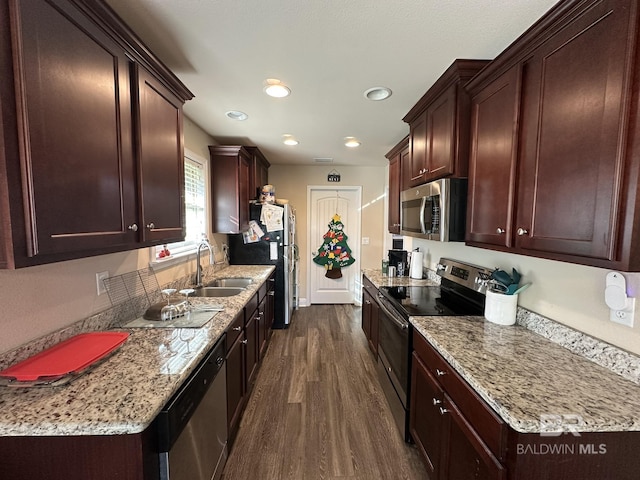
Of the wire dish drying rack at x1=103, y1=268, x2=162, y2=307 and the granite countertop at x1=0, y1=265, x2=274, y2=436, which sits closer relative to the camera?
the granite countertop at x1=0, y1=265, x2=274, y2=436

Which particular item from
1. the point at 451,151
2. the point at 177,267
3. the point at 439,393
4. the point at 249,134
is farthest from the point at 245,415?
the point at 249,134

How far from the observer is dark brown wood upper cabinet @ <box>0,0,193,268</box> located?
0.77 m

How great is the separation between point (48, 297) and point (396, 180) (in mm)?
3053

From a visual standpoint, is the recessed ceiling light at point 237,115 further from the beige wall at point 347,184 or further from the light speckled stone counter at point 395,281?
the beige wall at point 347,184

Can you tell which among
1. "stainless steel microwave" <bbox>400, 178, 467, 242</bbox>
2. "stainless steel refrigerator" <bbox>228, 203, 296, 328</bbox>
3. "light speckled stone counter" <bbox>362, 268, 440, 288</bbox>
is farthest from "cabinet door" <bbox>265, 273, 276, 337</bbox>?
"stainless steel microwave" <bbox>400, 178, 467, 242</bbox>

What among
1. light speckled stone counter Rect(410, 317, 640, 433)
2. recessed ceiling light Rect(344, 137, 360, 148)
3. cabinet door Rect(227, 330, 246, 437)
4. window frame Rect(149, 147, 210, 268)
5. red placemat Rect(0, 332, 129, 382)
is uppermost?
recessed ceiling light Rect(344, 137, 360, 148)

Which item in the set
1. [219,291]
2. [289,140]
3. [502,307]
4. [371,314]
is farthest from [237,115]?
[502,307]

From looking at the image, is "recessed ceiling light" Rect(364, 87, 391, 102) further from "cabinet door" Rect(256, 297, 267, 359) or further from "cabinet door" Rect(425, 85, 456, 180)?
"cabinet door" Rect(256, 297, 267, 359)

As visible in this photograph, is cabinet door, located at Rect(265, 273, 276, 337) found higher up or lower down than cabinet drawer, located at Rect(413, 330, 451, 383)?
lower down

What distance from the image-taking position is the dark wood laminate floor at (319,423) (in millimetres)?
1702

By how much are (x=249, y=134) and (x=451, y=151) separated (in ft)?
6.93

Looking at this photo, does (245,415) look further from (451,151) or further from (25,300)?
(451,151)

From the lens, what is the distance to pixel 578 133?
1025 mm

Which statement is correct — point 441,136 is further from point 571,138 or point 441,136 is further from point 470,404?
point 470,404
